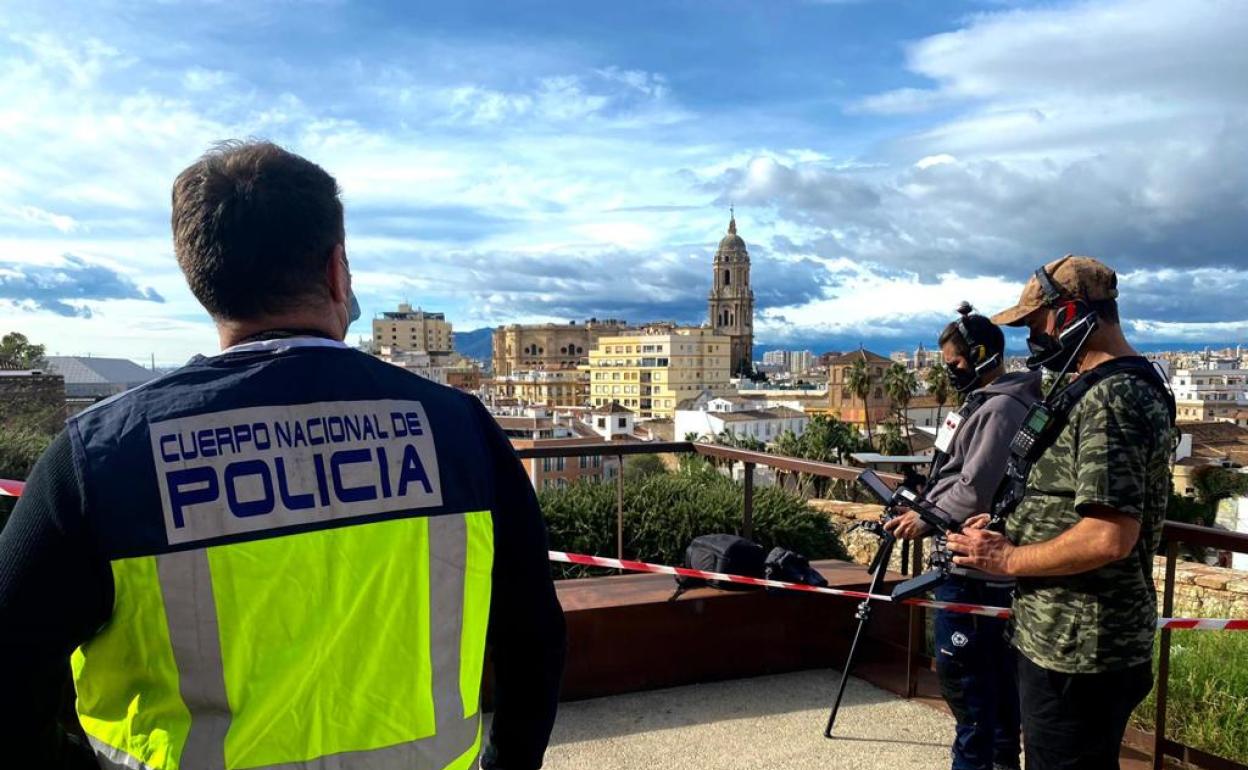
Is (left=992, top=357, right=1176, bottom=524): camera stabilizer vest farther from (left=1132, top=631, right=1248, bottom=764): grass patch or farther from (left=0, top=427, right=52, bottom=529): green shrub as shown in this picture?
(left=0, top=427, right=52, bottom=529): green shrub

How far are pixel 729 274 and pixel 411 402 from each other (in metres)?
186

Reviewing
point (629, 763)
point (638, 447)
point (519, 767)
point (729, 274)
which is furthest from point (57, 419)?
point (729, 274)

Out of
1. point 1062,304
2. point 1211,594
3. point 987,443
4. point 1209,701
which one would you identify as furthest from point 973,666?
point 1211,594

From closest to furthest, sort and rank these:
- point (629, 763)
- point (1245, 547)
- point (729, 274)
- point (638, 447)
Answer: point (1245, 547) < point (629, 763) < point (638, 447) < point (729, 274)

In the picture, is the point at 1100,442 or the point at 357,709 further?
the point at 1100,442

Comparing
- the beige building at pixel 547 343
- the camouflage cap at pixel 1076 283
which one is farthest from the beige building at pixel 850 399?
the camouflage cap at pixel 1076 283

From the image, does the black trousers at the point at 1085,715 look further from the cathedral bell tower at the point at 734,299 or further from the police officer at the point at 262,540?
the cathedral bell tower at the point at 734,299

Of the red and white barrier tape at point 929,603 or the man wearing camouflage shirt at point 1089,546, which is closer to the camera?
the man wearing camouflage shirt at point 1089,546

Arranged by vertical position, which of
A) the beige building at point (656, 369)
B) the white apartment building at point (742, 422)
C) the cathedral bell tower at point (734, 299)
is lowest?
the white apartment building at point (742, 422)

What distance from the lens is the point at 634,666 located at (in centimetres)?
436

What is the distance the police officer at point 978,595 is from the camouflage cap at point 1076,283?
71cm

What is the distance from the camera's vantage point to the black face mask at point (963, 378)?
3.56m

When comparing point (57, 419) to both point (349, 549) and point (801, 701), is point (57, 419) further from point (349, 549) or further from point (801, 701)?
point (349, 549)

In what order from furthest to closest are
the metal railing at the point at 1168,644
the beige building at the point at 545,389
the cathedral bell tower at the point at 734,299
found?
the cathedral bell tower at the point at 734,299
the beige building at the point at 545,389
the metal railing at the point at 1168,644
